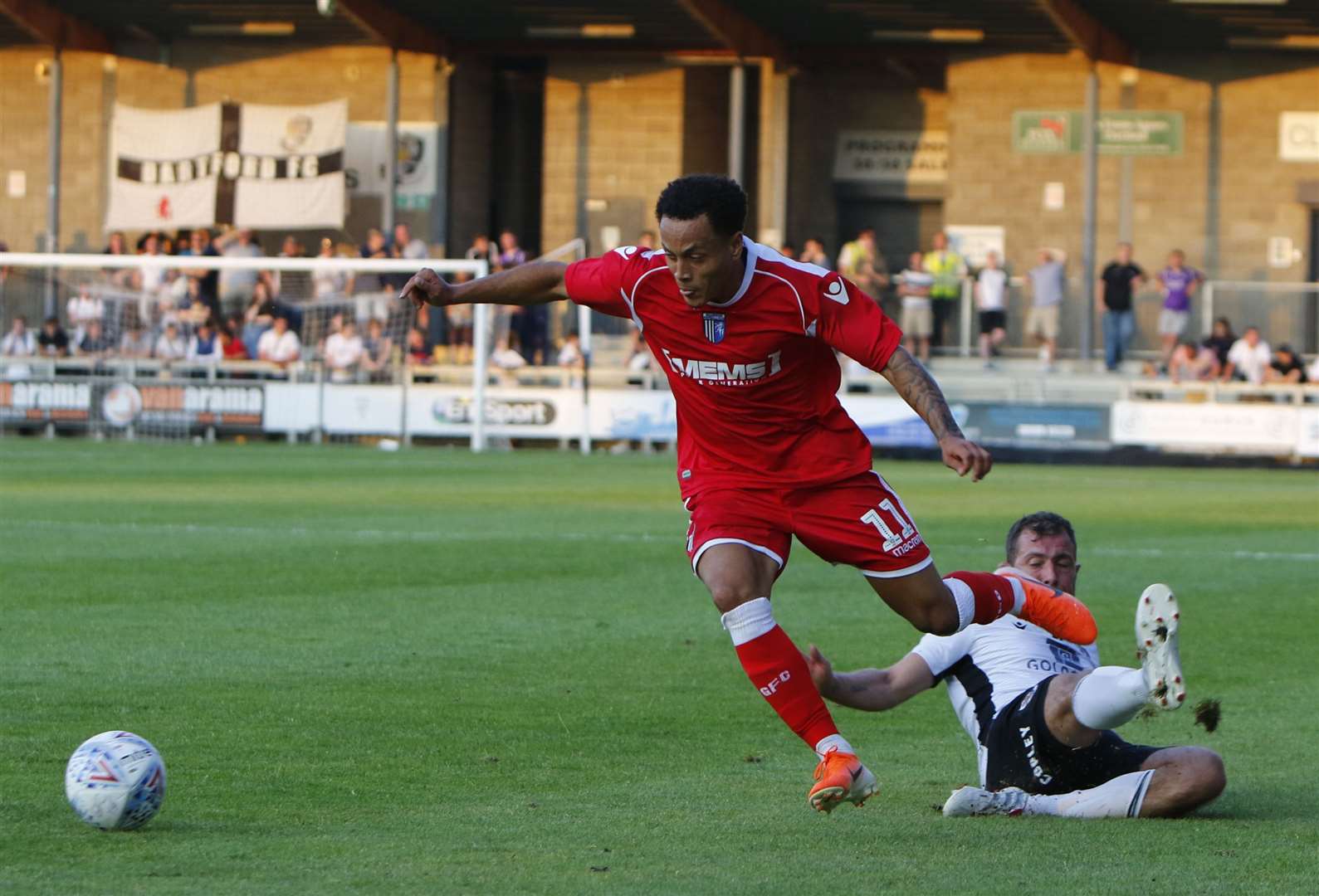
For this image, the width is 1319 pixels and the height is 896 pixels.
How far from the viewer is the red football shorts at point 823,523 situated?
627 cm

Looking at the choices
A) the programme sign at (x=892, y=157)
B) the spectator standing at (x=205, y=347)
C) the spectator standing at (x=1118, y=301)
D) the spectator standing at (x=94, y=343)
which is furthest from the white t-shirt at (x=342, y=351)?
the programme sign at (x=892, y=157)

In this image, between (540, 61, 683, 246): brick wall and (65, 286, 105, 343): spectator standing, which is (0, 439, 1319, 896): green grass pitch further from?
(540, 61, 683, 246): brick wall

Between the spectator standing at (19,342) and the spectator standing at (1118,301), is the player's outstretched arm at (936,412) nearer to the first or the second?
the spectator standing at (1118,301)

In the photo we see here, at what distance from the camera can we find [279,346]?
29.4m

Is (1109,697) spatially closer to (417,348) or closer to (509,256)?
(417,348)

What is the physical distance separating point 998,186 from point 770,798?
3037 centimetres

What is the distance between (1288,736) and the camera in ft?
25.0

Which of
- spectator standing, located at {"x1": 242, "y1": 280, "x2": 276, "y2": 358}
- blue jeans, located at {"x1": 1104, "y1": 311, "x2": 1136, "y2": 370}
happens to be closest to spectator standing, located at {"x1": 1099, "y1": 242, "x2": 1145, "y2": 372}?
blue jeans, located at {"x1": 1104, "y1": 311, "x2": 1136, "y2": 370}

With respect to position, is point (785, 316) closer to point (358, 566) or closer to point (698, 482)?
point (698, 482)

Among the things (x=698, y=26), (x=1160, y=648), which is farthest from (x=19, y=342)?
(x=1160, y=648)

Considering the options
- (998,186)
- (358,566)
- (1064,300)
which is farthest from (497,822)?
(998,186)

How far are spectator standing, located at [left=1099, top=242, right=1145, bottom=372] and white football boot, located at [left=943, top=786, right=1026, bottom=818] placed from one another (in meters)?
25.4

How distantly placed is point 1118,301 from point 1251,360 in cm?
284

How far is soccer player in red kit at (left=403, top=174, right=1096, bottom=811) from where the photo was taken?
603 cm
